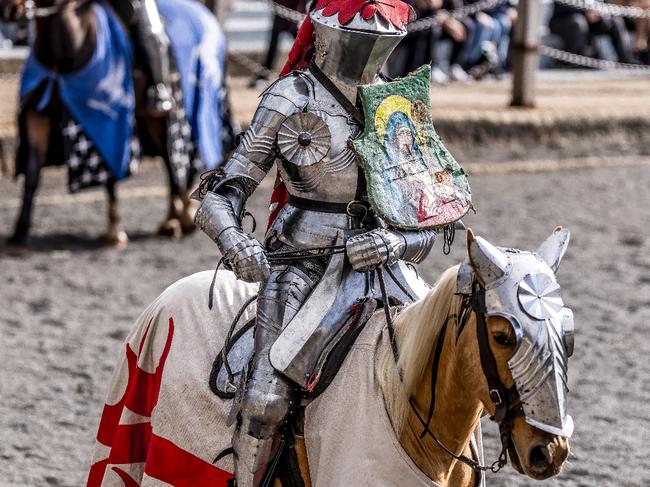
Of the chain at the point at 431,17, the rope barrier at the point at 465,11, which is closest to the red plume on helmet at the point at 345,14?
the chain at the point at 431,17

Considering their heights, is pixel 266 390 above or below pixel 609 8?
above

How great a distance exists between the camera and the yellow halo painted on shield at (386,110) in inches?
137

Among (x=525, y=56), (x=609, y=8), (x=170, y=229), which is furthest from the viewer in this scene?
(x=609, y=8)

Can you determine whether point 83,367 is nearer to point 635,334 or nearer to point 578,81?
point 635,334

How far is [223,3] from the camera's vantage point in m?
11.2

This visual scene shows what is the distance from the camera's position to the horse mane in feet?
10.4

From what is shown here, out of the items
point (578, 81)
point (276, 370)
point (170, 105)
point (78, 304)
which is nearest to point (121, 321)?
point (78, 304)

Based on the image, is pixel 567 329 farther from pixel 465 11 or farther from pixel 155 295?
pixel 465 11

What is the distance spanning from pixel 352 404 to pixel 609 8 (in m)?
10.7

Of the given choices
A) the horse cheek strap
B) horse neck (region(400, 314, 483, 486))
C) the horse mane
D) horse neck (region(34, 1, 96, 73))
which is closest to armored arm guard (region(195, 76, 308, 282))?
the horse mane

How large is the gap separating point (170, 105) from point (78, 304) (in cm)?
179

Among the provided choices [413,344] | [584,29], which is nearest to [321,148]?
[413,344]

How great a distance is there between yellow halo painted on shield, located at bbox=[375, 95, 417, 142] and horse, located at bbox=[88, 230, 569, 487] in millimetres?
488

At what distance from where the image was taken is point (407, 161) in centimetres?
355
